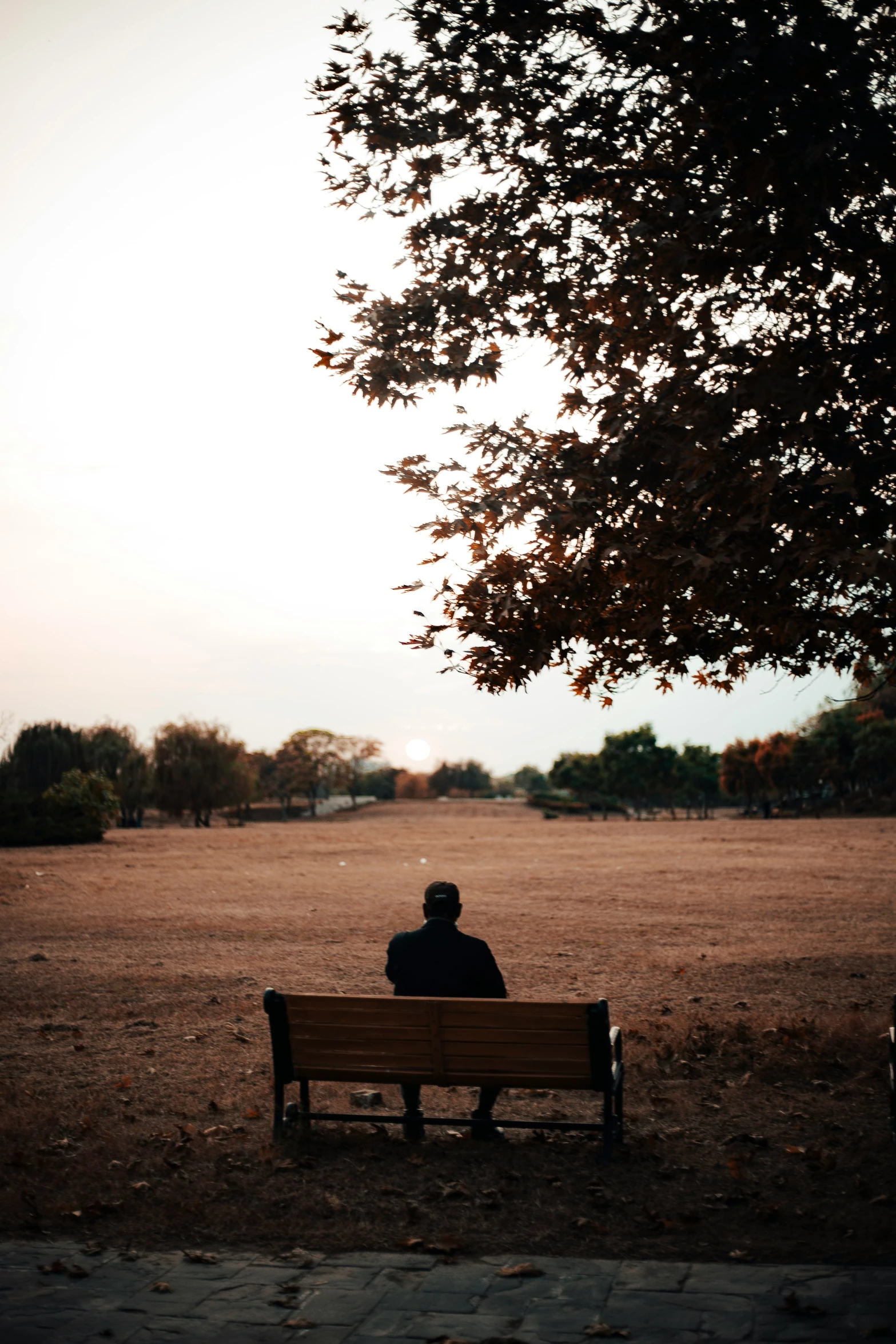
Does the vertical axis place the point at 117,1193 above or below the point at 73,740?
below

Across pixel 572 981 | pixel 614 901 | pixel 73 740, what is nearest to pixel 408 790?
pixel 73 740

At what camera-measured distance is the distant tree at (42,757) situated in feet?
210

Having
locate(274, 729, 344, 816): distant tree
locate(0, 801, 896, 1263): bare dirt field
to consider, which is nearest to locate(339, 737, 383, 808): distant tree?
locate(274, 729, 344, 816): distant tree

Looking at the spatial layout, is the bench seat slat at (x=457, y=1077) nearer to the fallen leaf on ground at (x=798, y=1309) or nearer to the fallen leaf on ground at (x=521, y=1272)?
the fallen leaf on ground at (x=521, y=1272)

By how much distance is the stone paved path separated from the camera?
421 centimetres

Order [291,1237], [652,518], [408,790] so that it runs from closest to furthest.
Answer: [291,1237] < [652,518] < [408,790]

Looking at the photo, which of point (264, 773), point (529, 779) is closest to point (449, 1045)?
point (264, 773)

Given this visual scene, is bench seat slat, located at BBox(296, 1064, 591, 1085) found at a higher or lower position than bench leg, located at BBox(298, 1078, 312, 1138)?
higher

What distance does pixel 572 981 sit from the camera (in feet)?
43.6

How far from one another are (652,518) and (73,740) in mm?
62977

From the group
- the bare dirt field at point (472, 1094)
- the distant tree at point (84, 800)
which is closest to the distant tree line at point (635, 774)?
the distant tree at point (84, 800)

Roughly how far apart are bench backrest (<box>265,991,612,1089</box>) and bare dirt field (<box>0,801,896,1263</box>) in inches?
20.3

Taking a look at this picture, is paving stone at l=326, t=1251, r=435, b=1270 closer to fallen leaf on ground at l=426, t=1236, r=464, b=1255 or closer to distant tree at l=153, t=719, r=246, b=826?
fallen leaf on ground at l=426, t=1236, r=464, b=1255

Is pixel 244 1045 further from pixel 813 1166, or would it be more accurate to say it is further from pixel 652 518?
pixel 652 518
